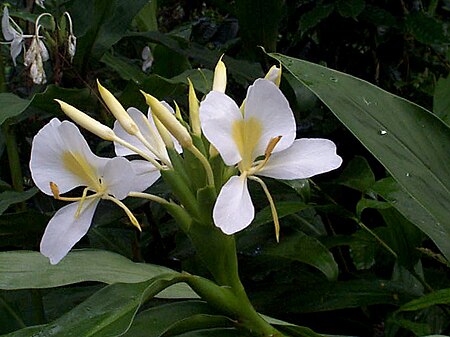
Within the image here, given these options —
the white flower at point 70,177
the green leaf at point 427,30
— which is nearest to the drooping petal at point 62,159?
the white flower at point 70,177

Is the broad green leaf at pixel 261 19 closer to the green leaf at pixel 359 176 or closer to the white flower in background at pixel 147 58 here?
the white flower in background at pixel 147 58

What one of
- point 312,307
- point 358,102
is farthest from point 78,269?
point 312,307

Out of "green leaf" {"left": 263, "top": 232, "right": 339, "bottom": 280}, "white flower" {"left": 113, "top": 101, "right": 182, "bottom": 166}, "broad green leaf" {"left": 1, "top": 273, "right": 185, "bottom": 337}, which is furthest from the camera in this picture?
"green leaf" {"left": 263, "top": 232, "right": 339, "bottom": 280}

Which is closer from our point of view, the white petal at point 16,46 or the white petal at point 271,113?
the white petal at point 271,113

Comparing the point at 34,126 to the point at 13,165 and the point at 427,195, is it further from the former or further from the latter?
the point at 427,195

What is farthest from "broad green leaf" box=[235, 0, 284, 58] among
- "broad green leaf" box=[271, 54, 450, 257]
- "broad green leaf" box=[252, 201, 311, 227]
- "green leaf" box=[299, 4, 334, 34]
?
"broad green leaf" box=[271, 54, 450, 257]

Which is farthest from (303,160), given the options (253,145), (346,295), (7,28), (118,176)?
(7,28)

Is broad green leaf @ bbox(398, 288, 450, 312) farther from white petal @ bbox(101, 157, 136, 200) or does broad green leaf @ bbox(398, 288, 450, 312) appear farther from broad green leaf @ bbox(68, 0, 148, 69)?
broad green leaf @ bbox(68, 0, 148, 69)
